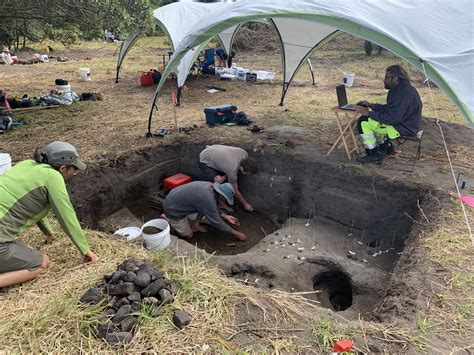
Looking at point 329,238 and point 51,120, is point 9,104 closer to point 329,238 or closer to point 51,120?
point 51,120

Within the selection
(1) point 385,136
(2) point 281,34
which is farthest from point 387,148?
(2) point 281,34

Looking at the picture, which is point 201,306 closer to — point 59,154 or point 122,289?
point 122,289

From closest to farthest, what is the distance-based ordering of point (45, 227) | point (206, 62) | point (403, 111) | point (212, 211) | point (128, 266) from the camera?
point (128, 266) < point (45, 227) < point (212, 211) < point (403, 111) < point (206, 62)

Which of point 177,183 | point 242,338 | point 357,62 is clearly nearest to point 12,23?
point 177,183

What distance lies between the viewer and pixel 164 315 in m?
2.86

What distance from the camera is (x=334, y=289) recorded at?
195 inches

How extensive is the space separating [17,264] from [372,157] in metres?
5.47

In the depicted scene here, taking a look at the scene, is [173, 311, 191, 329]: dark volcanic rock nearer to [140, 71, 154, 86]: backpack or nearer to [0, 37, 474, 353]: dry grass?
[0, 37, 474, 353]: dry grass

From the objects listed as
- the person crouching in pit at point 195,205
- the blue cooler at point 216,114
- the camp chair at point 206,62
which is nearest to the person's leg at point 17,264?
the person crouching in pit at point 195,205

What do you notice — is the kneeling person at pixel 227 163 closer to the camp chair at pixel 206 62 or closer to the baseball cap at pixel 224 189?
the baseball cap at pixel 224 189

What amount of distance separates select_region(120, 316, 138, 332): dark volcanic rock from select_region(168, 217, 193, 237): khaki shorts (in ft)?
9.37

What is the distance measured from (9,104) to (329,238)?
28.1 ft

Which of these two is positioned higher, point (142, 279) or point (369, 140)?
point (369, 140)

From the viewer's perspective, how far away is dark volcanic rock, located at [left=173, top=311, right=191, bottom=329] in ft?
9.13
